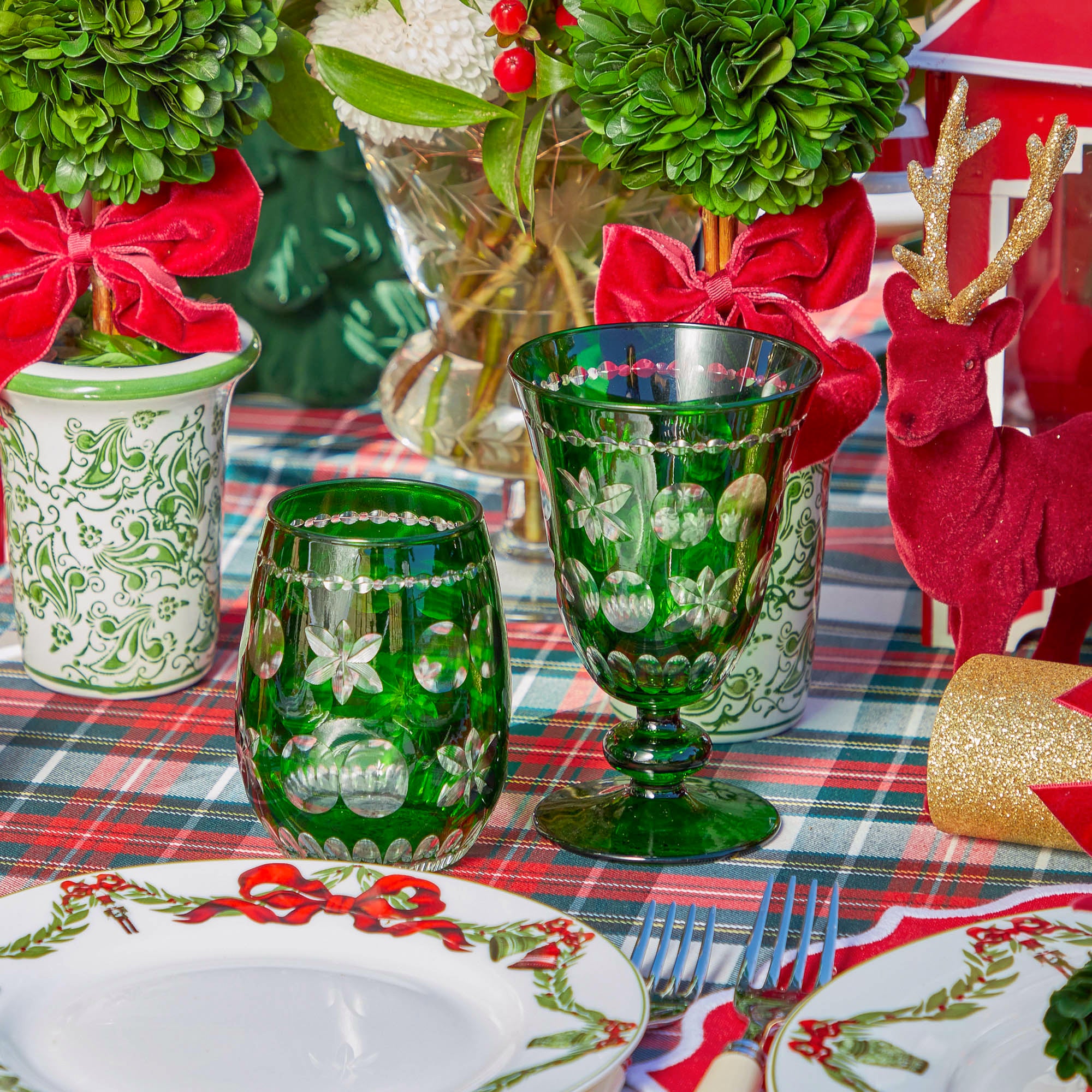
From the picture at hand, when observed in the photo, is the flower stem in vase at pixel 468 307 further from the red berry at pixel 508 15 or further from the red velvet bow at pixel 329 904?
the red velvet bow at pixel 329 904

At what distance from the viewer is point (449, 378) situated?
0.85 metres

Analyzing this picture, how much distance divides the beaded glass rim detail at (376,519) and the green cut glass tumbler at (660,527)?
0.04 meters

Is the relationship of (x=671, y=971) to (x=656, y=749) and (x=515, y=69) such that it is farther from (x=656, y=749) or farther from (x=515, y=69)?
(x=515, y=69)

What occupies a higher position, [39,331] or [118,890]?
[39,331]

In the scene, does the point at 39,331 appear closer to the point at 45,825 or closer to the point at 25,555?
the point at 25,555

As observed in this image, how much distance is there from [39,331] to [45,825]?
24 cm

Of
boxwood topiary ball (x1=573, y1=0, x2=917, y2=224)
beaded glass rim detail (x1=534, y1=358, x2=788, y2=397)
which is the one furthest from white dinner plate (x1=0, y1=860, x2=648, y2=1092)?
boxwood topiary ball (x1=573, y1=0, x2=917, y2=224)

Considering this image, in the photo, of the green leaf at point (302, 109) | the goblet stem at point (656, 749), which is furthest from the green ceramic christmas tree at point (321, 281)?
the goblet stem at point (656, 749)

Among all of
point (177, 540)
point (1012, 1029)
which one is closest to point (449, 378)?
point (177, 540)

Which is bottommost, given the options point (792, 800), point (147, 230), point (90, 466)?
point (792, 800)

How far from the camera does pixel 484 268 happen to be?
0.80 metres

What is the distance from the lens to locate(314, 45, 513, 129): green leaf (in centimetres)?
69

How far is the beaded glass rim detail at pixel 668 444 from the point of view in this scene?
54 centimetres

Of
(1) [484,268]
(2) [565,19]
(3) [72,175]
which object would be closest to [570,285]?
(1) [484,268]
